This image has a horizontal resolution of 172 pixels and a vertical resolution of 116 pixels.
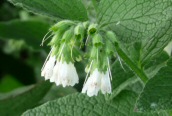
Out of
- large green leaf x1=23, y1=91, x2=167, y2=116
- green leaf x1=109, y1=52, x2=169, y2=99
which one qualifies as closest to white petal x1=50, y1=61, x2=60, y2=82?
large green leaf x1=23, y1=91, x2=167, y2=116

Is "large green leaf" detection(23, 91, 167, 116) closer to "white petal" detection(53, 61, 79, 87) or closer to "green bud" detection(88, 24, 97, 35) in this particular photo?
"white petal" detection(53, 61, 79, 87)

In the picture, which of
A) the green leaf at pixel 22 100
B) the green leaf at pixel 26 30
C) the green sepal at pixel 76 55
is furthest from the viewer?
the green leaf at pixel 26 30

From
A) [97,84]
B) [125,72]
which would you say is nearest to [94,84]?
[97,84]

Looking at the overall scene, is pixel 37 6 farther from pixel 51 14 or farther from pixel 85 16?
pixel 85 16

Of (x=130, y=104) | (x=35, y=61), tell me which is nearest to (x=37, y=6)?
(x=130, y=104)

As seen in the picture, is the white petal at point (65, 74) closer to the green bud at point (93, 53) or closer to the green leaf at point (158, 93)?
the green bud at point (93, 53)

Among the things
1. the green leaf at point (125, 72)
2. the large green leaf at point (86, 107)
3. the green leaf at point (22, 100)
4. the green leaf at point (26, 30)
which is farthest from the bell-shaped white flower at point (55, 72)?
the green leaf at point (26, 30)
